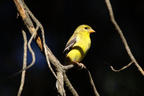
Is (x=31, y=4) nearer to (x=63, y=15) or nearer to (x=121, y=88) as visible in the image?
(x=63, y=15)

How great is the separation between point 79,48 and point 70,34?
4.34 ft

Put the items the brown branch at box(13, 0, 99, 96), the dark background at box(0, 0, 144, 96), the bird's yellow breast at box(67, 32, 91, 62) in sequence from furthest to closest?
the dark background at box(0, 0, 144, 96), the bird's yellow breast at box(67, 32, 91, 62), the brown branch at box(13, 0, 99, 96)

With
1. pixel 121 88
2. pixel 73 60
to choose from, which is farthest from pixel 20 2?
pixel 121 88

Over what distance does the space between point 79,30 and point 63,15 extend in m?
0.95

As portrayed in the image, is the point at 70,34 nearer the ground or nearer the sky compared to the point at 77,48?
nearer the sky

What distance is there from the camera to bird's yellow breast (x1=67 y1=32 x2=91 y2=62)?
16.9ft

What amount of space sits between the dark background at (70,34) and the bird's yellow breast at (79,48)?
718 millimetres

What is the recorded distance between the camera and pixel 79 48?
5527 millimetres

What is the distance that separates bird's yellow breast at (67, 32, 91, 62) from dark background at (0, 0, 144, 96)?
0.72m

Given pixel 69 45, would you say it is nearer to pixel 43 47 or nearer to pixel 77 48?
pixel 77 48

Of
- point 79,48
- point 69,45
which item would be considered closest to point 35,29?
point 69,45

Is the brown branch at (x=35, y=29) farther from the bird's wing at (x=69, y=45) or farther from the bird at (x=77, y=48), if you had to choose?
the bird's wing at (x=69, y=45)

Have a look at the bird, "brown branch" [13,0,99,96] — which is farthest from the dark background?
"brown branch" [13,0,99,96]

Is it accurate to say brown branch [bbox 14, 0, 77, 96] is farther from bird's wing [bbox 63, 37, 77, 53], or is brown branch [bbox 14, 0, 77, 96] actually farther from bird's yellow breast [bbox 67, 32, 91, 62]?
bird's wing [bbox 63, 37, 77, 53]
